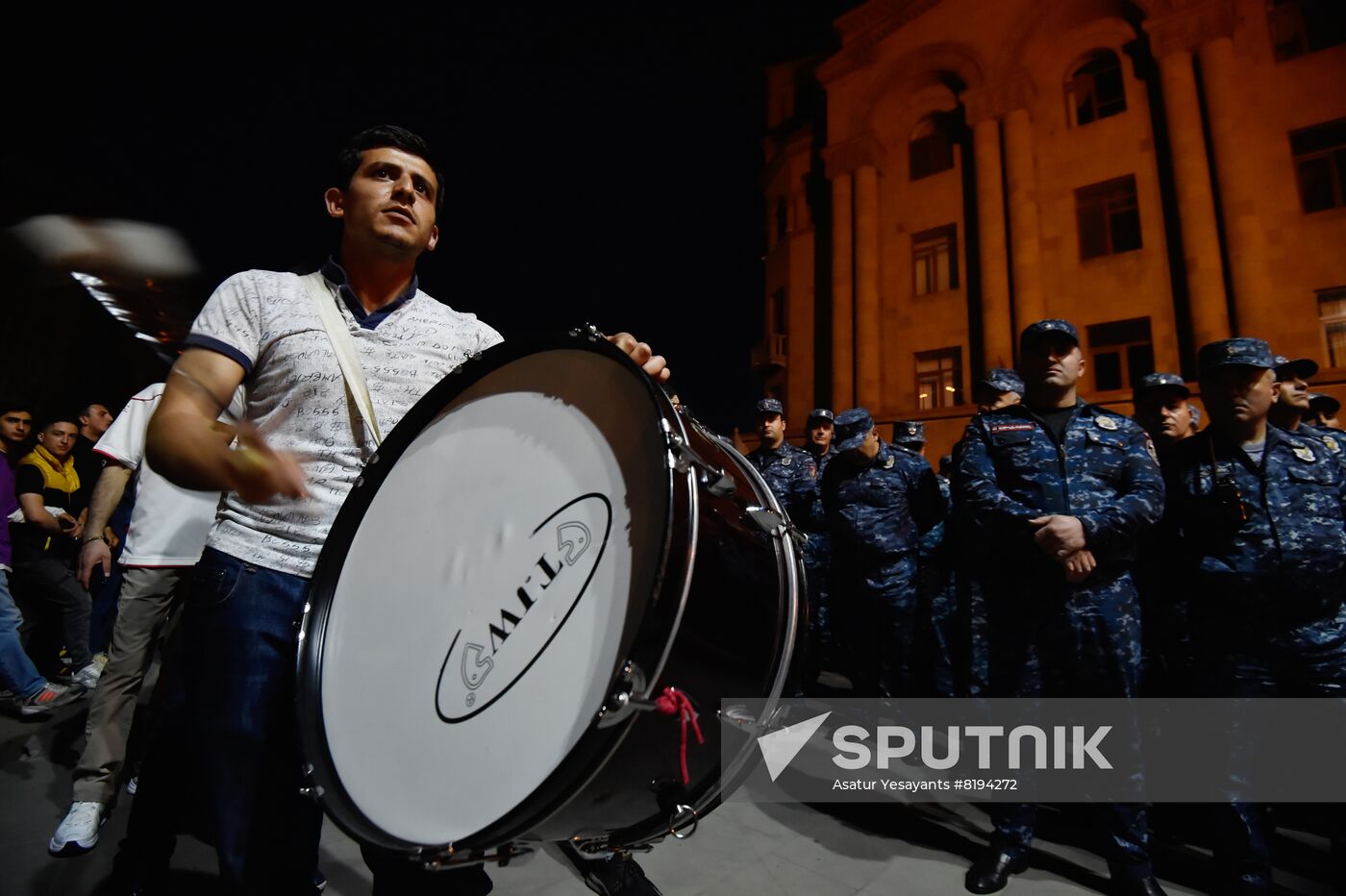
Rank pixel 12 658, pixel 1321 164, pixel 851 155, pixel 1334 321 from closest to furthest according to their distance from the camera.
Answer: pixel 12 658
pixel 1334 321
pixel 1321 164
pixel 851 155

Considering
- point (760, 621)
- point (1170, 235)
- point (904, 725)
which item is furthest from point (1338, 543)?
point (1170, 235)

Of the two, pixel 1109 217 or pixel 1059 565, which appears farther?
pixel 1109 217

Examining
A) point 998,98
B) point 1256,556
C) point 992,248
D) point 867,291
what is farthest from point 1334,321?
point 1256,556

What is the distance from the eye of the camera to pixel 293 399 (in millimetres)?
1464

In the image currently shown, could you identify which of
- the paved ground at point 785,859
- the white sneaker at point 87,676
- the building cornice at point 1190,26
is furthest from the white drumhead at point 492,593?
the building cornice at point 1190,26

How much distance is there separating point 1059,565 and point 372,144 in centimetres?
282

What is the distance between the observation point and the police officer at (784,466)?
5989 millimetres

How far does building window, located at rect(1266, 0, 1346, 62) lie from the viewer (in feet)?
36.3

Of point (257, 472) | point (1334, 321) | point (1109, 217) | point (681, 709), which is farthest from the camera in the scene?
point (1109, 217)

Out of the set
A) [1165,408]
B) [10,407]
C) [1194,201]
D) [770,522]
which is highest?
[1194,201]

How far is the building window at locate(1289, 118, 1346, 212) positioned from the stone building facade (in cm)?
3

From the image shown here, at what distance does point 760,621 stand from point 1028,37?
1735 cm

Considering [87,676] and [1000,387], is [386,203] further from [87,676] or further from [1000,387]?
[87,676]

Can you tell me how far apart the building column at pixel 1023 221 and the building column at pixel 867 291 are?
9.72 feet
